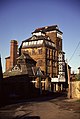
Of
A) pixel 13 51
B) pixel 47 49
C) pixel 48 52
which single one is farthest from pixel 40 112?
pixel 48 52

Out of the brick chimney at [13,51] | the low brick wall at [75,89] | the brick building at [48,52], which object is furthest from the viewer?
the brick building at [48,52]

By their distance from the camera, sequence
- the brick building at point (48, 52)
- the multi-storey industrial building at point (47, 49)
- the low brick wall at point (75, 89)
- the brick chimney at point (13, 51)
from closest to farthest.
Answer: the low brick wall at point (75, 89) → the brick chimney at point (13, 51) → the brick building at point (48, 52) → the multi-storey industrial building at point (47, 49)

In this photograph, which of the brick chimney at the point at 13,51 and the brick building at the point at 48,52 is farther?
the brick building at the point at 48,52

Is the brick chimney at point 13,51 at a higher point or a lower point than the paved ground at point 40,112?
higher

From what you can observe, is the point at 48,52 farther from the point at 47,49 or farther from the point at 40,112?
the point at 40,112

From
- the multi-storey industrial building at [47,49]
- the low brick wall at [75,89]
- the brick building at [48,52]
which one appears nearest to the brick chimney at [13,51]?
the brick building at [48,52]

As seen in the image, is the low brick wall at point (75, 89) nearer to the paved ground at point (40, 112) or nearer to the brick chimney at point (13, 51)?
the paved ground at point (40, 112)

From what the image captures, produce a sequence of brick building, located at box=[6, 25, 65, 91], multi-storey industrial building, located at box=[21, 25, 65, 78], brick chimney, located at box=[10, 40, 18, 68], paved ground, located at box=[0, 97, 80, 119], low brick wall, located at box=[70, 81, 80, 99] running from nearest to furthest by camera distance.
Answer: paved ground, located at box=[0, 97, 80, 119]
low brick wall, located at box=[70, 81, 80, 99]
brick chimney, located at box=[10, 40, 18, 68]
brick building, located at box=[6, 25, 65, 91]
multi-storey industrial building, located at box=[21, 25, 65, 78]

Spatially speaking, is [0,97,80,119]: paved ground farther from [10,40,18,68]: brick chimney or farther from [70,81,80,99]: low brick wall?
[10,40,18,68]: brick chimney

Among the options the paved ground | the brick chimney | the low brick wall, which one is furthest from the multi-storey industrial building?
the paved ground

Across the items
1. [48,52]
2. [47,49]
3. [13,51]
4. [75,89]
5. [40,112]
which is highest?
[47,49]

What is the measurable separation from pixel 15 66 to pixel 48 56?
1409 cm

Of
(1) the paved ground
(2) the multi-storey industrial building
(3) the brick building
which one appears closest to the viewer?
(1) the paved ground

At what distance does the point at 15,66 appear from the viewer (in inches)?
1939
